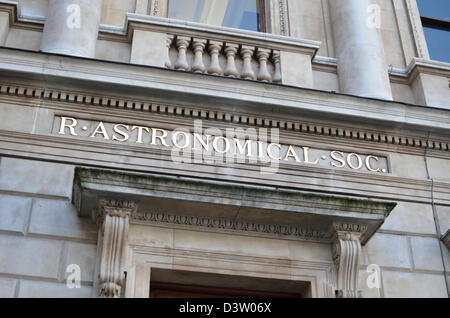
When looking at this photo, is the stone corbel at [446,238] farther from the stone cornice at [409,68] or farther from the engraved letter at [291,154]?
the stone cornice at [409,68]

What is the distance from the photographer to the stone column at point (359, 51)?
12.1 m

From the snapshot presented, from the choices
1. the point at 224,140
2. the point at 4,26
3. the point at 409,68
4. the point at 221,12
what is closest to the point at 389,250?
the point at 224,140

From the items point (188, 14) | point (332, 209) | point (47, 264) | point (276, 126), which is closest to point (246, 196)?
point (332, 209)

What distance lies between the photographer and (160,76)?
35.7 feet

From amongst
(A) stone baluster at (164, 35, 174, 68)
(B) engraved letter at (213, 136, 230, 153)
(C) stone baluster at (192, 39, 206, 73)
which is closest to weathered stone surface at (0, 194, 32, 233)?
(B) engraved letter at (213, 136, 230, 153)

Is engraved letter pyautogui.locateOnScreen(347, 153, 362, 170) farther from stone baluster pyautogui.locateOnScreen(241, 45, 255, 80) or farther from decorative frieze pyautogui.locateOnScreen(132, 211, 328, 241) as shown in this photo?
stone baluster pyautogui.locateOnScreen(241, 45, 255, 80)

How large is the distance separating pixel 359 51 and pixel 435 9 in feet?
12.1

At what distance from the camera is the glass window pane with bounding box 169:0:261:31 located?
13.7 metres

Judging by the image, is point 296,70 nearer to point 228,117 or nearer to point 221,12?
point 228,117

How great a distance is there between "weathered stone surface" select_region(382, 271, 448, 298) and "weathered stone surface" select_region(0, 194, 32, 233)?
15.6 ft

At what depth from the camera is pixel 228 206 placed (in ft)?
32.0

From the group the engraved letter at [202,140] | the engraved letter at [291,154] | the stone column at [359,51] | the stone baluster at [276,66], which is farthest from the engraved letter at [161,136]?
the stone column at [359,51]

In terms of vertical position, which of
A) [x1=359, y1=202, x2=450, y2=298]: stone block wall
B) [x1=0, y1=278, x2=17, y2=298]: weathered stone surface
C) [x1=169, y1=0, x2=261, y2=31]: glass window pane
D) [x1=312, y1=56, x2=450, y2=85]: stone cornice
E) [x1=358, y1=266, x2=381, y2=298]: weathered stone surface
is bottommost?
[x1=0, y1=278, x2=17, y2=298]: weathered stone surface

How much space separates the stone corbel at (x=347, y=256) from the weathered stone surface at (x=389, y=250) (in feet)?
1.61
